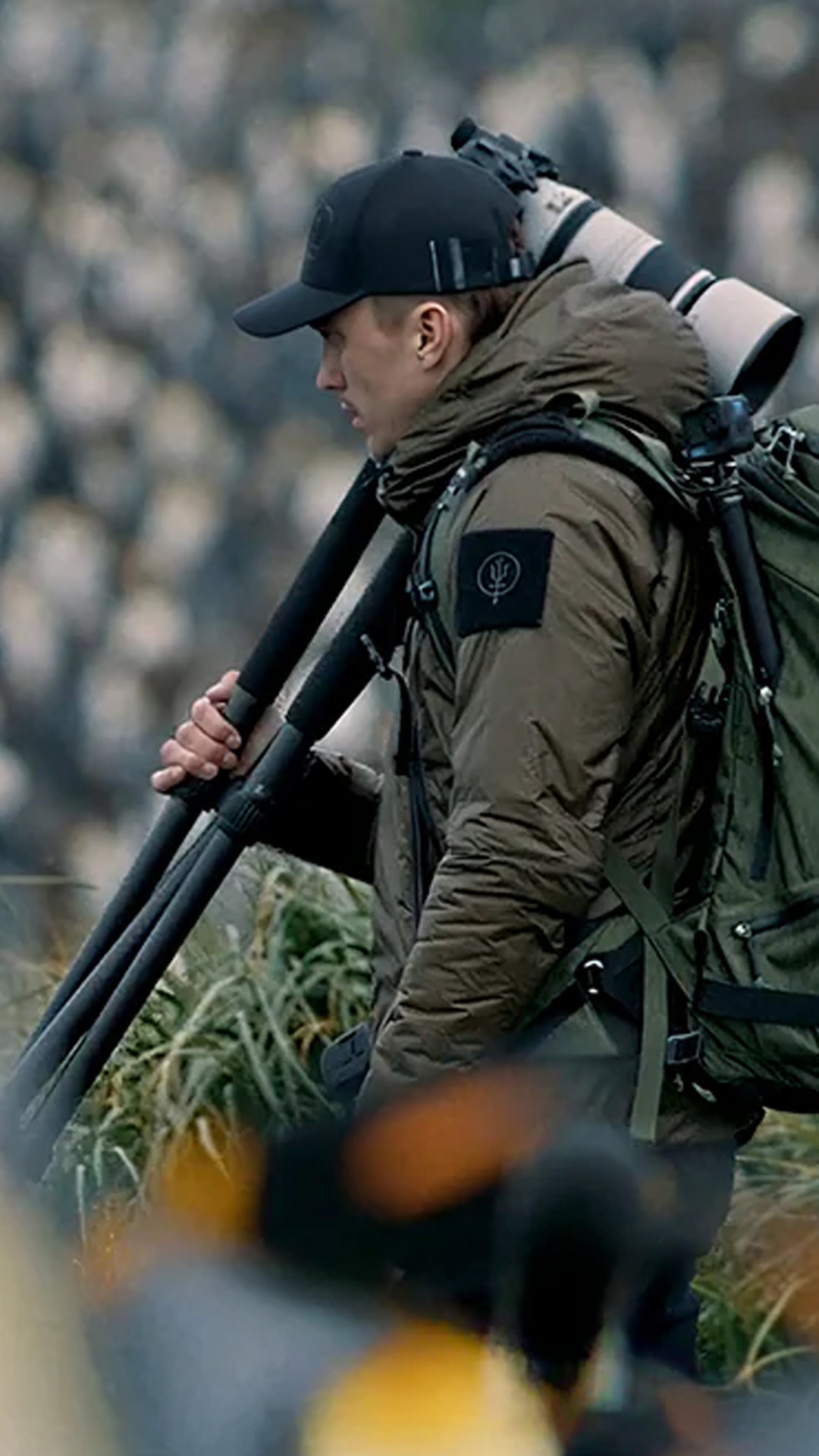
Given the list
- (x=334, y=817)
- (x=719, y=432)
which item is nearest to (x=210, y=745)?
(x=334, y=817)

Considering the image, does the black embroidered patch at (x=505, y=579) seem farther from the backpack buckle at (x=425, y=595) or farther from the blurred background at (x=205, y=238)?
the blurred background at (x=205, y=238)

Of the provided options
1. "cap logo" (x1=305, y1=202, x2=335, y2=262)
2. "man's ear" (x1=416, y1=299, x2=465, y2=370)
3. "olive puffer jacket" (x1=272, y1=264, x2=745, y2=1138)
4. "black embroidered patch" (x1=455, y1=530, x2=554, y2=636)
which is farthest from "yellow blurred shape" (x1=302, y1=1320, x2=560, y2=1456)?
"cap logo" (x1=305, y1=202, x2=335, y2=262)

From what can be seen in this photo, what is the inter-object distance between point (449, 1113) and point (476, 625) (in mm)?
498

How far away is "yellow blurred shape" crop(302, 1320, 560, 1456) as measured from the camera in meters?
2.29

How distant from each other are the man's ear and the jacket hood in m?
0.05

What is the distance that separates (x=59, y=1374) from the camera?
213 centimetres

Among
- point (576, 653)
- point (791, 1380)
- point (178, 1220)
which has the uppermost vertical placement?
point (576, 653)

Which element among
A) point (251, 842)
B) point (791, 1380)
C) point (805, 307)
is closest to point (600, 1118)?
point (251, 842)

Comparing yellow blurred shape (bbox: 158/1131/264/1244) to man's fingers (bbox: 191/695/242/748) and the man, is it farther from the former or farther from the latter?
man's fingers (bbox: 191/695/242/748)

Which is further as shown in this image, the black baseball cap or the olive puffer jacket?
the black baseball cap

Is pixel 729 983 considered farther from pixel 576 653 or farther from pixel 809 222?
pixel 809 222

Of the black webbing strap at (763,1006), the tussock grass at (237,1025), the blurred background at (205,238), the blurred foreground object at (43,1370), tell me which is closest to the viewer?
the blurred foreground object at (43,1370)

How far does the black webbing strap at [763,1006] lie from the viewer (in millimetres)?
2779

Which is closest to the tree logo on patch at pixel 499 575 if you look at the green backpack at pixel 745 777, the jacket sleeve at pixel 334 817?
the green backpack at pixel 745 777
